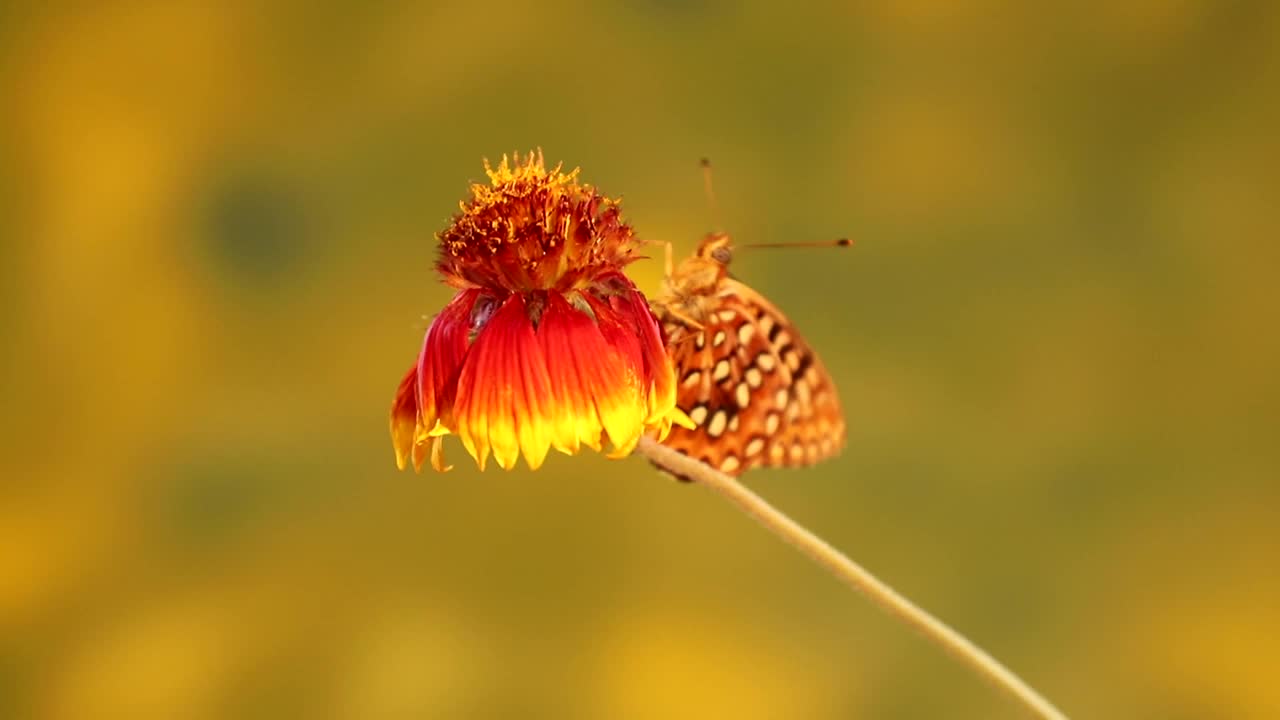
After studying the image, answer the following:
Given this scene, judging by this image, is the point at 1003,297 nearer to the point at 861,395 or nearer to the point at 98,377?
the point at 861,395

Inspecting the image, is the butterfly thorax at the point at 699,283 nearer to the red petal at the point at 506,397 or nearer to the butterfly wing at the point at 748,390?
the butterfly wing at the point at 748,390

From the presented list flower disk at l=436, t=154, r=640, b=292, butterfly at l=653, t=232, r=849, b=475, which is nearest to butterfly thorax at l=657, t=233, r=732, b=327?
butterfly at l=653, t=232, r=849, b=475

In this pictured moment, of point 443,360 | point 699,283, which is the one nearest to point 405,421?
point 443,360

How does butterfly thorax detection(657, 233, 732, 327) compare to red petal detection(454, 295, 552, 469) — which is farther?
butterfly thorax detection(657, 233, 732, 327)

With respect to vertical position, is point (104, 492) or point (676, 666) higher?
point (104, 492)

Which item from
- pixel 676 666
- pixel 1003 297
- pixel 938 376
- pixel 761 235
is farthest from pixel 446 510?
pixel 1003 297

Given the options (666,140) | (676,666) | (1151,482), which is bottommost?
(676,666)

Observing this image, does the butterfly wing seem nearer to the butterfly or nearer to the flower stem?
the butterfly
